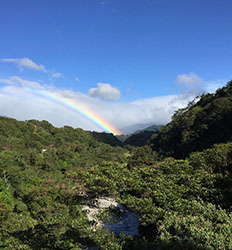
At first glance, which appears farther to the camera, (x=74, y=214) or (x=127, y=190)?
(x=74, y=214)

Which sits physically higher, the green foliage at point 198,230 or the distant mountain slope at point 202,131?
the distant mountain slope at point 202,131

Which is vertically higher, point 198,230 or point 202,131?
point 202,131

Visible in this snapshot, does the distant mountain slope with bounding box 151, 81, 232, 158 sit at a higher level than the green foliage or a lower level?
higher

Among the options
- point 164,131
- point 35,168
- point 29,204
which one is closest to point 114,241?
point 29,204

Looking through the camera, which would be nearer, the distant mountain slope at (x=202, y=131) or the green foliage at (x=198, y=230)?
the green foliage at (x=198, y=230)

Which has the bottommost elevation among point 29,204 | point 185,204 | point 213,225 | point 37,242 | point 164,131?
point 29,204

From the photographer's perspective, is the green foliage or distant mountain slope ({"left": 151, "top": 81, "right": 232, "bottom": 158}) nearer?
the green foliage

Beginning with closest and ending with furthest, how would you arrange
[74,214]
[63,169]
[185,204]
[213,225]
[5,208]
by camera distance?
[213,225] < [185,204] < [74,214] < [5,208] < [63,169]

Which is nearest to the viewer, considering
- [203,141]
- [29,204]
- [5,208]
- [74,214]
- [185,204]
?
[185,204]

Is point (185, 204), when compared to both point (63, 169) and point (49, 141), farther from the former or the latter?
point (49, 141)

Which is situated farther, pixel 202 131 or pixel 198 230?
pixel 202 131

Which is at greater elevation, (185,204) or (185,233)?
(185,204)
